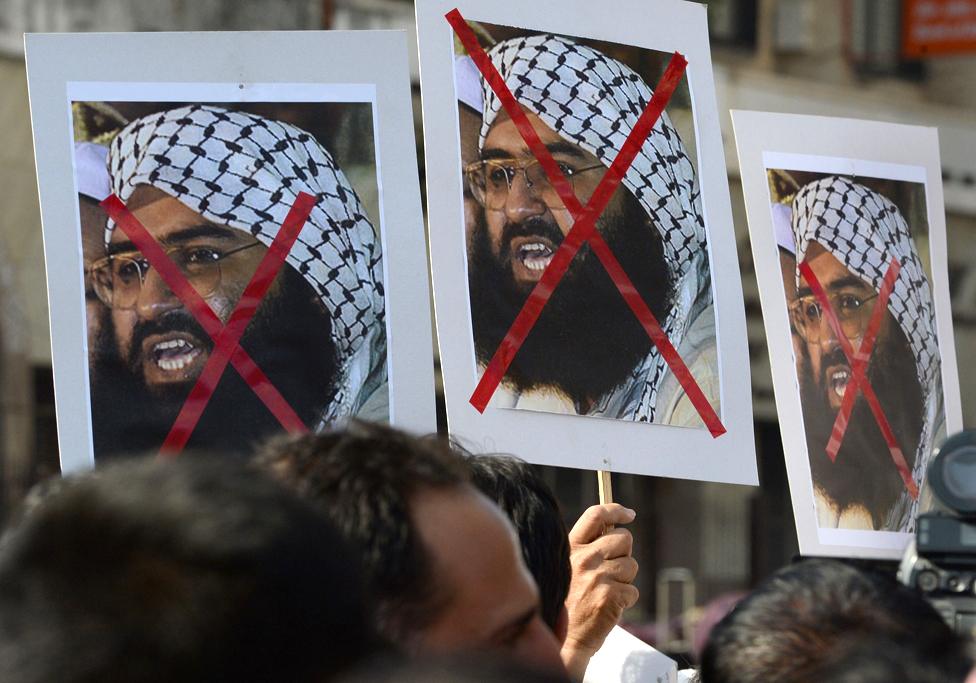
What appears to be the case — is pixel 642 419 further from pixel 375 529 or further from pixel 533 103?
pixel 375 529

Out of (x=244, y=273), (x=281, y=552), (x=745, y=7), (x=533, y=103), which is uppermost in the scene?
(x=745, y=7)

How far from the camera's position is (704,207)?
2.58 metres

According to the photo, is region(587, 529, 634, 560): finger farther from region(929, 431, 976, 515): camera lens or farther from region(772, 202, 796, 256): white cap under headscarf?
region(772, 202, 796, 256): white cap under headscarf

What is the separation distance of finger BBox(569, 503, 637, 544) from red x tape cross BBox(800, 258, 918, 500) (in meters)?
0.76

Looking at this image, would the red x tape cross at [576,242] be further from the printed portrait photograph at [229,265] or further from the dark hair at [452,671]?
the dark hair at [452,671]

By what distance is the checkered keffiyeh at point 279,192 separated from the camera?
2176 millimetres

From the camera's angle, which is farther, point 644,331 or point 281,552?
point 644,331

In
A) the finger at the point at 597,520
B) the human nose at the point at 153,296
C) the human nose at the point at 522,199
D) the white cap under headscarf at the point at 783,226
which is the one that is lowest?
the finger at the point at 597,520

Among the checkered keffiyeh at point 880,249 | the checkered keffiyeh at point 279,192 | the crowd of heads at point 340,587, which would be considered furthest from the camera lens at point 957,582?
the checkered keffiyeh at point 880,249

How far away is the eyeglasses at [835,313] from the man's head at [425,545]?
160cm

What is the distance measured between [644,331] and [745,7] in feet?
32.2

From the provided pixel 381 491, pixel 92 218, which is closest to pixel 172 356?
pixel 92 218

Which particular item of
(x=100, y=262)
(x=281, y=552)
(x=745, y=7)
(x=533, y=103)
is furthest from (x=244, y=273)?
(x=745, y=7)

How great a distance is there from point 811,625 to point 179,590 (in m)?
0.68
